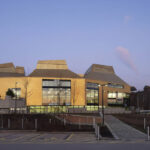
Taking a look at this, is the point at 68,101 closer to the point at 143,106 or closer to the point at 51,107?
the point at 51,107

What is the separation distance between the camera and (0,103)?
190 ft

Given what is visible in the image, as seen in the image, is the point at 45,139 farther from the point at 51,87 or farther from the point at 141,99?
the point at 141,99

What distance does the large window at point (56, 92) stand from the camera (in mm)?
77812

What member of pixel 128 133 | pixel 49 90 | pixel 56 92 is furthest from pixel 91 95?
pixel 128 133

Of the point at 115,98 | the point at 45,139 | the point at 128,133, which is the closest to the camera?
the point at 45,139

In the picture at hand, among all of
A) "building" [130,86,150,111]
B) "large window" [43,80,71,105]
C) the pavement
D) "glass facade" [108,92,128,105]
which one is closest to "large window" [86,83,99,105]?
"large window" [43,80,71,105]

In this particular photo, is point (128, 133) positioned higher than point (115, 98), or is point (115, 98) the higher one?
point (115, 98)

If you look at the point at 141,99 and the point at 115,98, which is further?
the point at 141,99

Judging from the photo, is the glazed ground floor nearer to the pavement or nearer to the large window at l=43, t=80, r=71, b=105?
the large window at l=43, t=80, r=71, b=105

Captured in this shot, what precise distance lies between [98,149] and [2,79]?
67.6 metres

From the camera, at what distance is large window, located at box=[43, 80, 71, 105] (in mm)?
77812

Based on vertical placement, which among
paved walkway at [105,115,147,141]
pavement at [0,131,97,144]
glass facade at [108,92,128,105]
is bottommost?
paved walkway at [105,115,147,141]

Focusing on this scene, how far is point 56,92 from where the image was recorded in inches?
3113

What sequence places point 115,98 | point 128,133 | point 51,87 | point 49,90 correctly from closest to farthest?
point 128,133 < point 49,90 < point 51,87 < point 115,98
